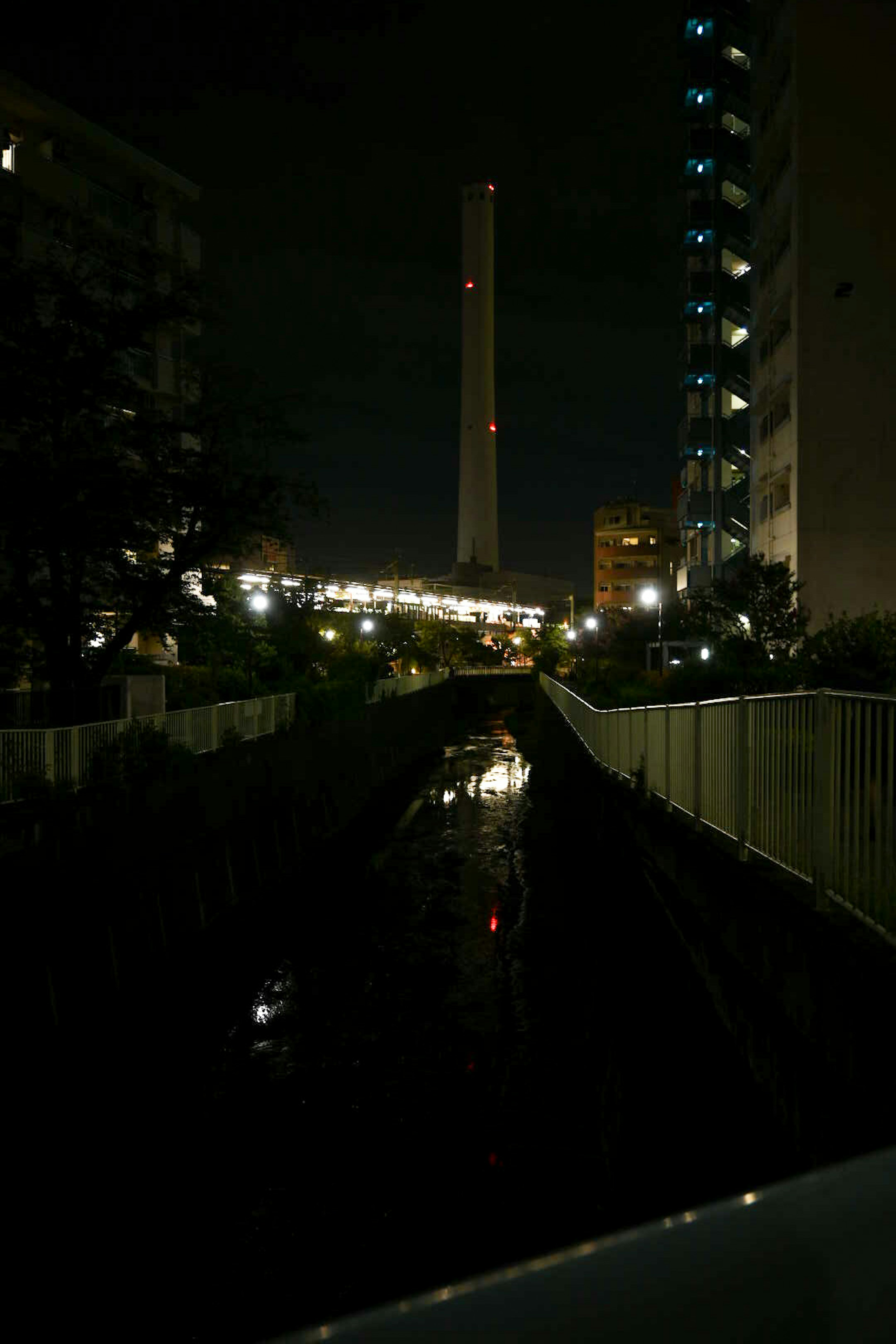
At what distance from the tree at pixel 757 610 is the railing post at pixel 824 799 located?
25.6 m

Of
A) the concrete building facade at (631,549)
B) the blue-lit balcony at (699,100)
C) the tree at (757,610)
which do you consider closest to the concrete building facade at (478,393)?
the concrete building facade at (631,549)

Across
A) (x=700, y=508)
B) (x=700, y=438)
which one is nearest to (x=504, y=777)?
(x=700, y=508)

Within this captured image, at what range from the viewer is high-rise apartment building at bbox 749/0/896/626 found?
38.2 metres

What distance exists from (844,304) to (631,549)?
250 ft

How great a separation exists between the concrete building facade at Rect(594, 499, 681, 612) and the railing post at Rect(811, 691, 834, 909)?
106m

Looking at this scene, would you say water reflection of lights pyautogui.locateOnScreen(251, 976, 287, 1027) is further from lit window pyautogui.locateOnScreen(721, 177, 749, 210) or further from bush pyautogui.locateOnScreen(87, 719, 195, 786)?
Answer: lit window pyautogui.locateOnScreen(721, 177, 749, 210)

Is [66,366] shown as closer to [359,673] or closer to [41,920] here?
[41,920]

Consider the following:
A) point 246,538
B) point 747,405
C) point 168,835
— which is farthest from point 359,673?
point 747,405

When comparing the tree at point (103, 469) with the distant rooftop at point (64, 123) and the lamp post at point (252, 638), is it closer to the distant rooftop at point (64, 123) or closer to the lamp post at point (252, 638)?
the lamp post at point (252, 638)

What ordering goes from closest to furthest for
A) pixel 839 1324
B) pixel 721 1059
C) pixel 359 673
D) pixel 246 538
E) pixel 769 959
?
pixel 839 1324
pixel 769 959
pixel 721 1059
pixel 246 538
pixel 359 673

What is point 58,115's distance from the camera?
35031 mm

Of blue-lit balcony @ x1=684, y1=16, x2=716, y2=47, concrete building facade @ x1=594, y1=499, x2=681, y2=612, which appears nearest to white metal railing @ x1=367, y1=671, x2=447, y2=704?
blue-lit balcony @ x1=684, y1=16, x2=716, y2=47

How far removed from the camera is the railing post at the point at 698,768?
9789 mm

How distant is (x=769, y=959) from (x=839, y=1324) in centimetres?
532
